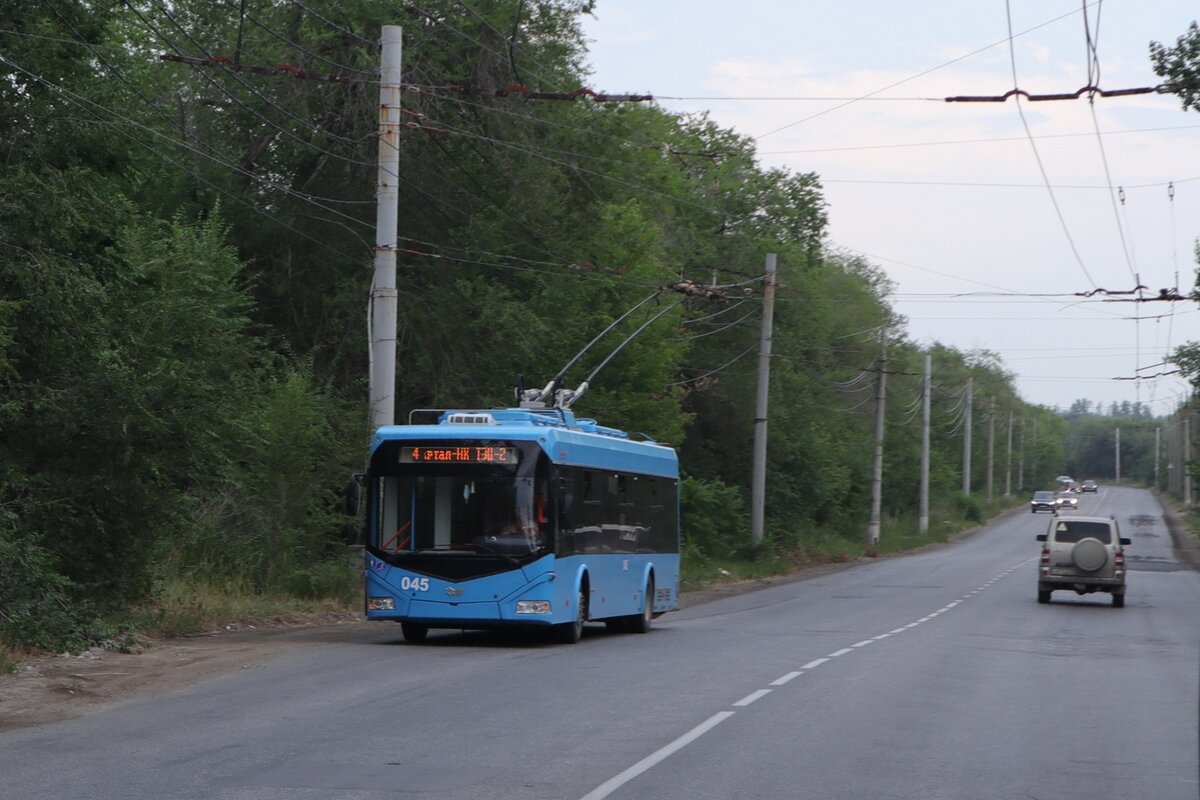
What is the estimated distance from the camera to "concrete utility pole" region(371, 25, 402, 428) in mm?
24172

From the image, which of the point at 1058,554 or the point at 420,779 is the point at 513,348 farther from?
the point at 420,779

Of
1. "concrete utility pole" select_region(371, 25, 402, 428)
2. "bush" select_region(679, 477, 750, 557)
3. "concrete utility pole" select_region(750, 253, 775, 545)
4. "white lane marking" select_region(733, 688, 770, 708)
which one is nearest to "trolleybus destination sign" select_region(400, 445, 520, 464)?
"concrete utility pole" select_region(371, 25, 402, 428)

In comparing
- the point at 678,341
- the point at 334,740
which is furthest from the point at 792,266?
the point at 334,740

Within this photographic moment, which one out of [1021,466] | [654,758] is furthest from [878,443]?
[1021,466]

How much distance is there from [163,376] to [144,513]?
5.65ft

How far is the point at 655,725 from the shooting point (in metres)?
12.1

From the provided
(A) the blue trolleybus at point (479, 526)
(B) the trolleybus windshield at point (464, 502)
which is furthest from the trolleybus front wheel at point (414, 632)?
(B) the trolleybus windshield at point (464, 502)

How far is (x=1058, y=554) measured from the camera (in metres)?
34.2

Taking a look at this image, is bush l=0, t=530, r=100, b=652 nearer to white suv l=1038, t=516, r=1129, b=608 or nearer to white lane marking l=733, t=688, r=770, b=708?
white lane marking l=733, t=688, r=770, b=708

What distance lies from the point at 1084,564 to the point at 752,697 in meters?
21.6

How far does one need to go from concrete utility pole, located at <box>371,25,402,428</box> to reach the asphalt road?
384 cm

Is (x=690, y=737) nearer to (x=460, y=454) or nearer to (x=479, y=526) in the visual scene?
(x=479, y=526)

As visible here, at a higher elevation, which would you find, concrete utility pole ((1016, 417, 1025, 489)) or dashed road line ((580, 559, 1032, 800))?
concrete utility pole ((1016, 417, 1025, 489))

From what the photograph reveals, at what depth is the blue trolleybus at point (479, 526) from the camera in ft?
64.0
